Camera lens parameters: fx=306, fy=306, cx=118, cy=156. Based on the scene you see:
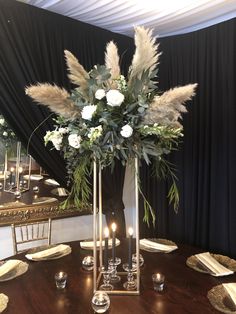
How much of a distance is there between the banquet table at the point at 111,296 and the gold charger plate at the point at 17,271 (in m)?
0.02

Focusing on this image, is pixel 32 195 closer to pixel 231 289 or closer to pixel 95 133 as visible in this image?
pixel 95 133

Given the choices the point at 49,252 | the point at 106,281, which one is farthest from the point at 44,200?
the point at 106,281

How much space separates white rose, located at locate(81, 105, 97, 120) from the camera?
126 cm

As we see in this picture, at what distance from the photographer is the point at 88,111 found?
→ 1.26 metres

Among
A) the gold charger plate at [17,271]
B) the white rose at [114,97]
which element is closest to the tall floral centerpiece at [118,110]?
the white rose at [114,97]

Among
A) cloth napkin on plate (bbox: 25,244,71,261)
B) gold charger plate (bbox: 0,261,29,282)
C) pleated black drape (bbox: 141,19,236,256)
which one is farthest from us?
pleated black drape (bbox: 141,19,236,256)

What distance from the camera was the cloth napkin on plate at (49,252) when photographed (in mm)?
1766

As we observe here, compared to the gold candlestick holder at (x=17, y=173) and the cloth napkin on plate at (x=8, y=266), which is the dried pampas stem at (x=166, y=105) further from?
the gold candlestick holder at (x=17, y=173)

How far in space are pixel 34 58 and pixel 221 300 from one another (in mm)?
2088

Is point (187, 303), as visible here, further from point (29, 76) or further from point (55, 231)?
point (29, 76)

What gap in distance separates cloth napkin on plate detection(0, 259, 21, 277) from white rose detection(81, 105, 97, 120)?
36.2 inches

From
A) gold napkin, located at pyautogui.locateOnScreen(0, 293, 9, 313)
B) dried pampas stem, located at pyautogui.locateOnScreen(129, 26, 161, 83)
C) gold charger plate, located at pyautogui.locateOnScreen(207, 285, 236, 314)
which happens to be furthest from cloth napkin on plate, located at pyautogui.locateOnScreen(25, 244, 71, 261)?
dried pampas stem, located at pyautogui.locateOnScreen(129, 26, 161, 83)

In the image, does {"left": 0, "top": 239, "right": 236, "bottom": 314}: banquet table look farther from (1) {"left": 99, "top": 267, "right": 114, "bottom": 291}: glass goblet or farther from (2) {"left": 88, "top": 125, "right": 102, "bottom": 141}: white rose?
(2) {"left": 88, "top": 125, "right": 102, "bottom": 141}: white rose

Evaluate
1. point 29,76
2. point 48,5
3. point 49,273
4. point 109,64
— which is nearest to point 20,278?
point 49,273
